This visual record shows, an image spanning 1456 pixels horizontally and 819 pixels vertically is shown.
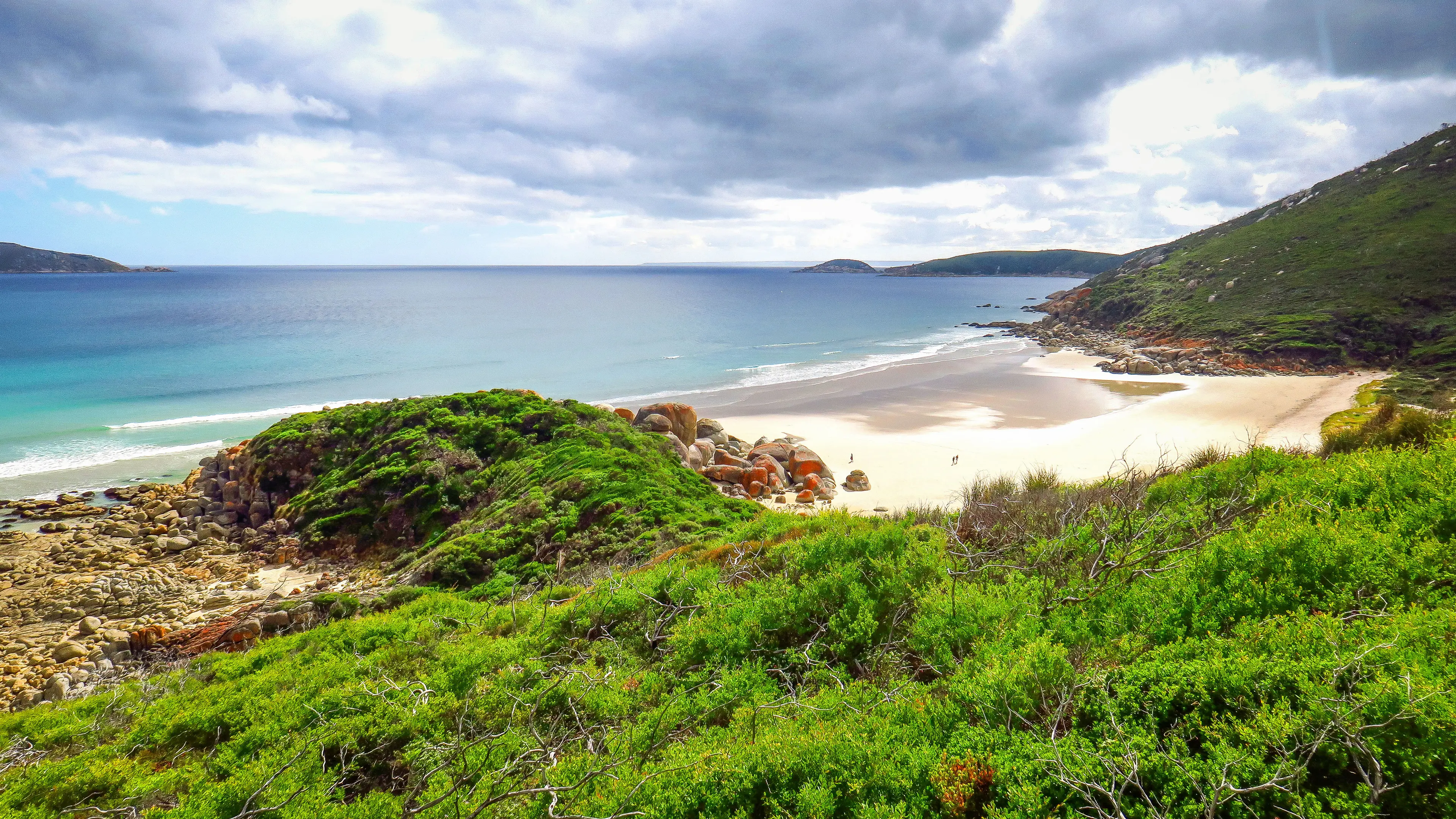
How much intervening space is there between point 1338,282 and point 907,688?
209ft

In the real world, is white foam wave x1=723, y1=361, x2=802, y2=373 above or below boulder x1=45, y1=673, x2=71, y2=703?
above

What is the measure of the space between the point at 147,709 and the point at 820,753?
25.0 feet

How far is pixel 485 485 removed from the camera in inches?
604

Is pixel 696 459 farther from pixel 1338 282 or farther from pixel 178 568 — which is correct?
pixel 1338 282

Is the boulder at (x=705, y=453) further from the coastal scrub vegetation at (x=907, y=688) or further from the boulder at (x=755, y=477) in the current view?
the coastal scrub vegetation at (x=907, y=688)

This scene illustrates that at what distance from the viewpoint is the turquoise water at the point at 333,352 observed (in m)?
27.8

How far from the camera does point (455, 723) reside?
5512 millimetres

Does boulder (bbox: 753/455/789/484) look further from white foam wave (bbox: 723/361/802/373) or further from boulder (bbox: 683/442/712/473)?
white foam wave (bbox: 723/361/802/373)

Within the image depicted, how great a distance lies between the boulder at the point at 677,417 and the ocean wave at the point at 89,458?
19024 millimetres

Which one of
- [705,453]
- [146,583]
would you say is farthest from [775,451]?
[146,583]

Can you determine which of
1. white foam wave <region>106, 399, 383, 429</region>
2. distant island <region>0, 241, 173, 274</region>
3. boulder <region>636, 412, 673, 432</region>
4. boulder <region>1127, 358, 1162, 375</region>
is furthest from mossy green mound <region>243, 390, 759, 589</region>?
distant island <region>0, 241, 173, 274</region>

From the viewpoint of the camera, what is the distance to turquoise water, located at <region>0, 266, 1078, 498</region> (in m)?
27.8

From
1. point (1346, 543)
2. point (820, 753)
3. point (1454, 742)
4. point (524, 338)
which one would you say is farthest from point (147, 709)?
point (524, 338)

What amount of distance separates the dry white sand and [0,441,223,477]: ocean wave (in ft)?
78.6
